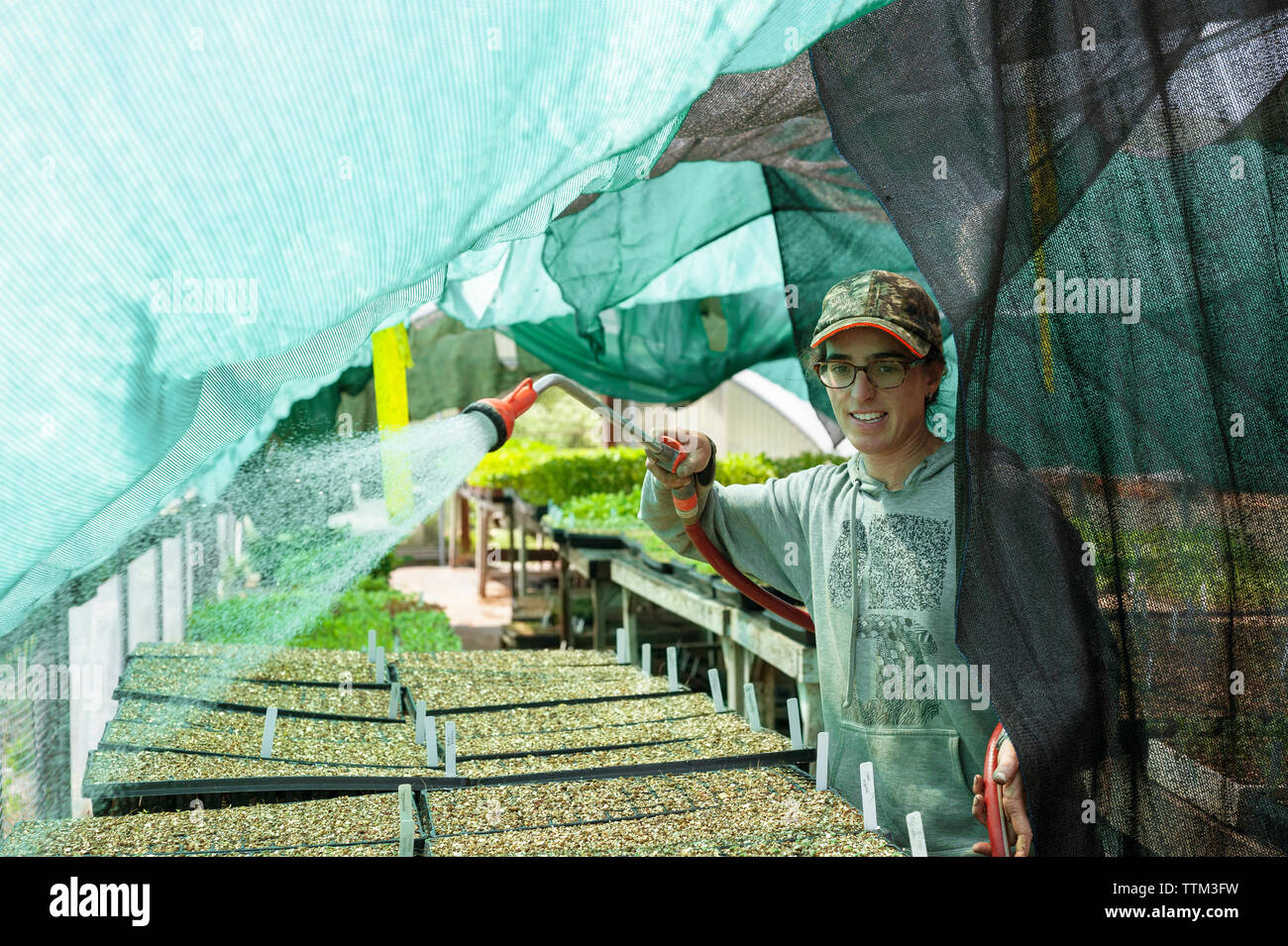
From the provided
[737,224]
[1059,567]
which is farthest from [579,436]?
[1059,567]

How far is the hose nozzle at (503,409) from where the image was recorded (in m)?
2.23

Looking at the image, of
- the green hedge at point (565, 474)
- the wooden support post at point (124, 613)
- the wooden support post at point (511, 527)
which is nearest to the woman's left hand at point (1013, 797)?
the wooden support post at point (124, 613)

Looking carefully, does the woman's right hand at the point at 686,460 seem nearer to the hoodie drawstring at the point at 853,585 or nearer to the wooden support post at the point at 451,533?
the hoodie drawstring at the point at 853,585

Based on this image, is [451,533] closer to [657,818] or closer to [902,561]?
[657,818]

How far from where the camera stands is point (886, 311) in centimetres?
230

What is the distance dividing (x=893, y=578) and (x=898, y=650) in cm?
17

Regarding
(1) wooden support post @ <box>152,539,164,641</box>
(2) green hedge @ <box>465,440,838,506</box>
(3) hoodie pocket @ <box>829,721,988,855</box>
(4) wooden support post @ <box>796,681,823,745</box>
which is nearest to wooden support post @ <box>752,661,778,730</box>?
(4) wooden support post @ <box>796,681,823,745</box>

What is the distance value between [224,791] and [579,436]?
18462 millimetres

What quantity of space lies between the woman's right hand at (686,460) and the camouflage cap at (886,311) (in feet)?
1.38

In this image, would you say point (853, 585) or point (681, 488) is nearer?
point (853, 585)

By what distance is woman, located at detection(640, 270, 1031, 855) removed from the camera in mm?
2303

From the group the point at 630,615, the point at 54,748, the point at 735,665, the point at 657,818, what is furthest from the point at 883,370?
the point at 630,615

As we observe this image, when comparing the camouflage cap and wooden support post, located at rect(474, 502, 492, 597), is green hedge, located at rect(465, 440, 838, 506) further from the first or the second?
the camouflage cap

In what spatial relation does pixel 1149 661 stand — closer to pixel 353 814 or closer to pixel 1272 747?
pixel 1272 747
